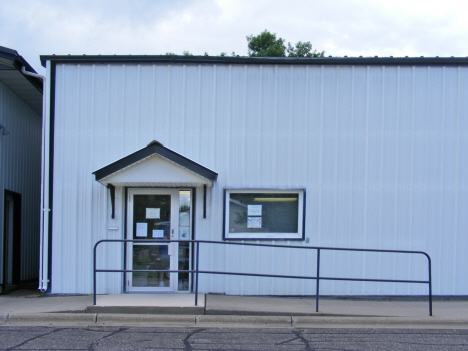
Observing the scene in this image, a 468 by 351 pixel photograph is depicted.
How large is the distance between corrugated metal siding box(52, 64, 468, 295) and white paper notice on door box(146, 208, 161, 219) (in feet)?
1.80

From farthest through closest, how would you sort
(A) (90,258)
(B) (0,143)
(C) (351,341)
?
(B) (0,143) → (A) (90,258) → (C) (351,341)

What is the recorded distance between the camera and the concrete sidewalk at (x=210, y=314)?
7.14 m

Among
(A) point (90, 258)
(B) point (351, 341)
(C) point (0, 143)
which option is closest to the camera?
(B) point (351, 341)

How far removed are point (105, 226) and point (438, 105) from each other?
6938 millimetres

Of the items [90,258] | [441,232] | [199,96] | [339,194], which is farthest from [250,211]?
[441,232]

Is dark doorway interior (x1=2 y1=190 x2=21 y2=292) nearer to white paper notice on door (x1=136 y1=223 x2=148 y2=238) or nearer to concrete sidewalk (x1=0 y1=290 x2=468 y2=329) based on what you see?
concrete sidewalk (x1=0 y1=290 x2=468 y2=329)

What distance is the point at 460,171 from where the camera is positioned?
9.14 meters

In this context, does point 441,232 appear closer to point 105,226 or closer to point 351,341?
point 351,341

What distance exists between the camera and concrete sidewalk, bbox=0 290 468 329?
7.14 meters

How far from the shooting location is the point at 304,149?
9.09 metres

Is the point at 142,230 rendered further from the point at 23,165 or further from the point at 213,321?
the point at 23,165

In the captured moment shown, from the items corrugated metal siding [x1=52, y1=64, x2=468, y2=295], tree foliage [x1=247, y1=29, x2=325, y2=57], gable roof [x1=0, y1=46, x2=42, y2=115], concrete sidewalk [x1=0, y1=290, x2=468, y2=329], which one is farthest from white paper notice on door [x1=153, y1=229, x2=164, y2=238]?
tree foliage [x1=247, y1=29, x2=325, y2=57]

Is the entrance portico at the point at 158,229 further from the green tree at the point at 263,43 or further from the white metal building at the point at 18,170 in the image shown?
the green tree at the point at 263,43

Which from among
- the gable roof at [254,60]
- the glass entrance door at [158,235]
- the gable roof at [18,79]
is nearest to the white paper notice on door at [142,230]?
the glass entrance door at [158,235]
